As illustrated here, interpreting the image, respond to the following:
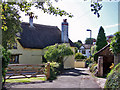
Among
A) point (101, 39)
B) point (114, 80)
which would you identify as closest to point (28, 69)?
point (114, 80)

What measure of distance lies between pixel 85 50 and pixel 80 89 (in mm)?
45594

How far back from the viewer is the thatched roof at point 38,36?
71.3ft

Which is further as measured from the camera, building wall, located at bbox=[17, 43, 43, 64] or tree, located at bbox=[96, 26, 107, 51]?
tree, located at bbox=[96, 26, 107, 51]

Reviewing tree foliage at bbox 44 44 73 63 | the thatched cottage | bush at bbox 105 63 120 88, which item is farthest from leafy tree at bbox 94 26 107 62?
bush at bbox 105 63 120 88

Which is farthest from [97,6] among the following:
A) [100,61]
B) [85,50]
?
[85,50]

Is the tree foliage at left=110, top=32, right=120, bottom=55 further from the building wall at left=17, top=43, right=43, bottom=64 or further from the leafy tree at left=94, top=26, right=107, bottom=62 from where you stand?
the building wall at left=17, top=43, right=43, bottom=64

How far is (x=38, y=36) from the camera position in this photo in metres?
23.5

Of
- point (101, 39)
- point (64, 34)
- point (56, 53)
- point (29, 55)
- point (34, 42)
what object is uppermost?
point (64, 34)

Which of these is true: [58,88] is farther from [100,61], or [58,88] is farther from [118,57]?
[100,61]

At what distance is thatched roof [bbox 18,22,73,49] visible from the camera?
21.7m

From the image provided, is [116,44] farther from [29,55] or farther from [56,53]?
[29,55]

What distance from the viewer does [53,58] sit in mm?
17109

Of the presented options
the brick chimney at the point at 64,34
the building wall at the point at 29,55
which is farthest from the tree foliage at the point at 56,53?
the brick chimney at the point at 64,34

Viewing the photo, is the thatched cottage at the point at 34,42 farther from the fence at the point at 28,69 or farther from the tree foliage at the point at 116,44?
the tree foliage at the point at 116,44
